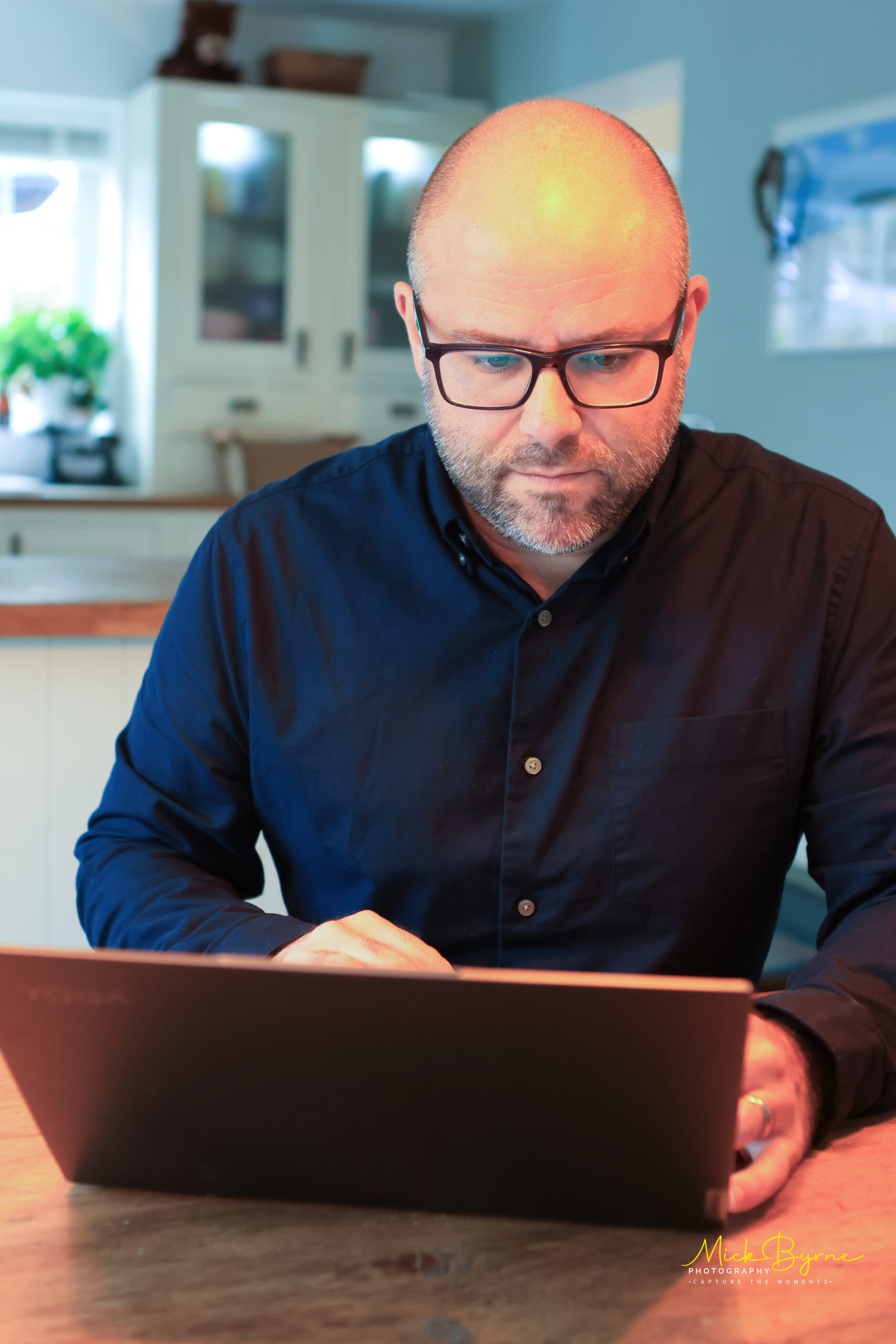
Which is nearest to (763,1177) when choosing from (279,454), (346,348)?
(279,454)

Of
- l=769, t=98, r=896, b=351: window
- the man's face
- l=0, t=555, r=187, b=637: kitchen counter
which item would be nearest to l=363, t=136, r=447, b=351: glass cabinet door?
→ l=769, t=98, r=896, b=351: window

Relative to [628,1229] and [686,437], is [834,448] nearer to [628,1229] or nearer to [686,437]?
[686,437]

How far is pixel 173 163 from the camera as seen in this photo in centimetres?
489

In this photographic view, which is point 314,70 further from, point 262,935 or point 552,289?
point 262,935

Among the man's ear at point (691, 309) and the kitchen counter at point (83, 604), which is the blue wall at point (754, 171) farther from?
the man's ear at point (691, 309)

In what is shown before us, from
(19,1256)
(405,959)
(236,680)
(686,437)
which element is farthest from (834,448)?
(19,1256)

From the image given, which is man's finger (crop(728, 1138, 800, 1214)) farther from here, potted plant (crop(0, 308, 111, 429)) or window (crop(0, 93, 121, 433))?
window (crop(0, 93, 121, 433))

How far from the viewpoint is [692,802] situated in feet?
3.58

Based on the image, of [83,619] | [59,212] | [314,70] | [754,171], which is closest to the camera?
[83,619]

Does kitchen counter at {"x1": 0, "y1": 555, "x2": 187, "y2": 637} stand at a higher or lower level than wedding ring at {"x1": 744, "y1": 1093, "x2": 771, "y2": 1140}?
higher

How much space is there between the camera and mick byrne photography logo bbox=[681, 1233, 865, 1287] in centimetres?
66

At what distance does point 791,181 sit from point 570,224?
3057 mm

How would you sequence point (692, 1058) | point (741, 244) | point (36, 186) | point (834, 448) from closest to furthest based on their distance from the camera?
1. point (692, 1058)
2. point (834, 448)
3. point (741, 244)
4. point (36, 186)

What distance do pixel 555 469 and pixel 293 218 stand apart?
172 inches
